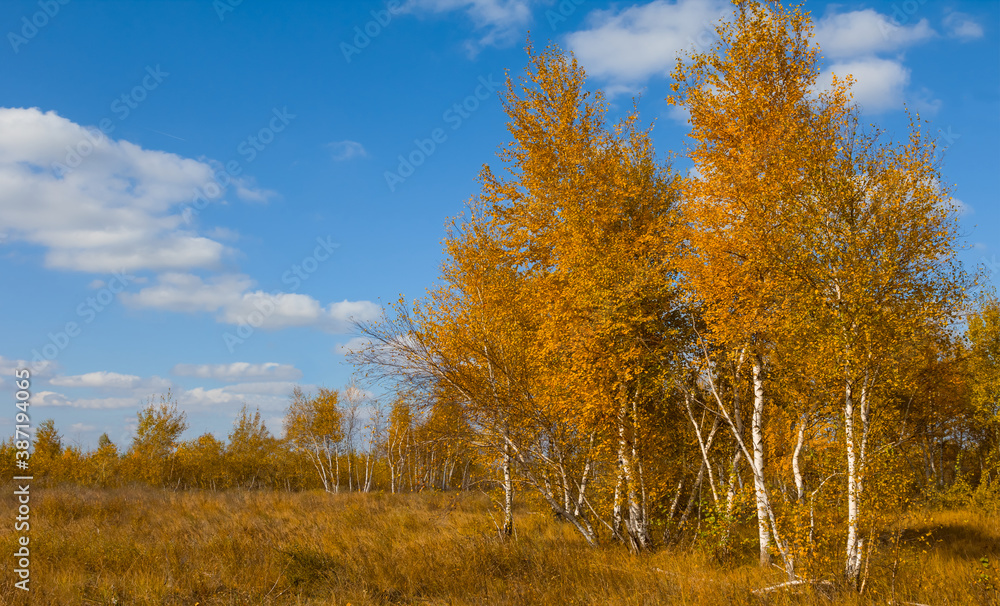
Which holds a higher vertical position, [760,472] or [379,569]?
[760,472]

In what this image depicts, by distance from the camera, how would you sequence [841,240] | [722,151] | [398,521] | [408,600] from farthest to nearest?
[398,521] → [722,151] → [841,240] → [408,600]

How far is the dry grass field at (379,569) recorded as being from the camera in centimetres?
809

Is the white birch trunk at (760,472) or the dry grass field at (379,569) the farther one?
the white birch trunk at (760,472)

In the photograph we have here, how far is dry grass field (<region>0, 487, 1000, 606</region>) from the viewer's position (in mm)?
8094

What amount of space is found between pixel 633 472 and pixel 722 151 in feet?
23.4

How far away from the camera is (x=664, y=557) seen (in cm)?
1091

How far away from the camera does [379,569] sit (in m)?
9.74

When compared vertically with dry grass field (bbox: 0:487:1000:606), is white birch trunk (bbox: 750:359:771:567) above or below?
above

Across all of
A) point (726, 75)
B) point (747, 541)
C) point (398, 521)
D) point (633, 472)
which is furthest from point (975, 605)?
point (398, 521)

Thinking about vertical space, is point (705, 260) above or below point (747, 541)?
above

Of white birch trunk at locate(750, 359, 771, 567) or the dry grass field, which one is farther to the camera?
white birch trunk at locate(750, 359, 771, 567)

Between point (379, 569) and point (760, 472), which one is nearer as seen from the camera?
point (760, 472)

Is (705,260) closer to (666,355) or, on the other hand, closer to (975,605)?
(666,355)

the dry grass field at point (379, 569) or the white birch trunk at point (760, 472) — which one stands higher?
the white birch trunk at point (760, 472)
